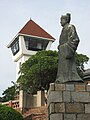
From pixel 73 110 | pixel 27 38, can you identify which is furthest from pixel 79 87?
pixel 27 38

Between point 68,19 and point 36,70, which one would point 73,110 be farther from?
point 36,70

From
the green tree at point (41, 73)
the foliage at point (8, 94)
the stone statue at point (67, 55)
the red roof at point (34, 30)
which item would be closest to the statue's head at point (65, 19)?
the stone statue at point (67, 55)

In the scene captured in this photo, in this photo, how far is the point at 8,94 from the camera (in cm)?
4997

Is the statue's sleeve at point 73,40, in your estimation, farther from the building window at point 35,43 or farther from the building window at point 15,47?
the building window at point 15,47

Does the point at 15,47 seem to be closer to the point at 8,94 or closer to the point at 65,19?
the point at 8,94

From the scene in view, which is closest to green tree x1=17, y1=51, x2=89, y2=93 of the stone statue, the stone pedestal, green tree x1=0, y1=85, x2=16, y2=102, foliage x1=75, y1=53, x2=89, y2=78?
foliage x1=75, y1=53, x2=89, y2=78

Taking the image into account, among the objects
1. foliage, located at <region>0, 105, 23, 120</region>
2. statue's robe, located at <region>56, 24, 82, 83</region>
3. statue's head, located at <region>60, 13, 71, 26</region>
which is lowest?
foliage, located at <region>0, 105, 23, 120</region>

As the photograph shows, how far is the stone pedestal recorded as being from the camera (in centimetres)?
1152

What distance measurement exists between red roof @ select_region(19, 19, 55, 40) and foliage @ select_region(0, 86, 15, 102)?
10.6 m

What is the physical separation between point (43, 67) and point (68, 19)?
25765 millimetres

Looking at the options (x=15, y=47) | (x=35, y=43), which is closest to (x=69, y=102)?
(x=35, y=43)

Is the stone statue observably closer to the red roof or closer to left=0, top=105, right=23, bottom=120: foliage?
left=0, top=105, right=23, bottom=120: foliage

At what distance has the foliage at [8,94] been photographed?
4853 cm

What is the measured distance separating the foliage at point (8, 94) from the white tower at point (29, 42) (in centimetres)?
661
